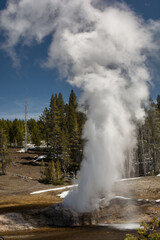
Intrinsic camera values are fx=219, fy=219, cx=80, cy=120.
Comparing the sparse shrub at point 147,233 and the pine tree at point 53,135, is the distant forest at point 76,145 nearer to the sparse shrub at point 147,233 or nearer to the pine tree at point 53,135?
the pine tree at point 53,135

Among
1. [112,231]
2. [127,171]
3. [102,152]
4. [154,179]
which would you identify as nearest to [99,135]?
[102,152]

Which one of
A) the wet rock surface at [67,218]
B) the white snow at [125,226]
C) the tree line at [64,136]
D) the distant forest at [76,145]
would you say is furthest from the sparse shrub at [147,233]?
the tree line at [64,136]

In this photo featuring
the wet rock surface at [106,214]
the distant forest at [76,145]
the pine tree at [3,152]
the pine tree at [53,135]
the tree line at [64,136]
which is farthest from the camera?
the pine tree at [53,135]

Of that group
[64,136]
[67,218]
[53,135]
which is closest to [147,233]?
[67,218]

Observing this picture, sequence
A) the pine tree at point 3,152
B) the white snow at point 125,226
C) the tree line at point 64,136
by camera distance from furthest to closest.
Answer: the tree line at point 64,136 < the pine tree at point 3,152 < the white snow at point 125,226

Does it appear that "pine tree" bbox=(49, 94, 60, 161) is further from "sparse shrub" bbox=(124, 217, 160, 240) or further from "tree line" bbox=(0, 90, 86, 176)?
"sparse shrub" bbox=(124, 217, 160, 240)

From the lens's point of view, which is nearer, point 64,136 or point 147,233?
point 147,233

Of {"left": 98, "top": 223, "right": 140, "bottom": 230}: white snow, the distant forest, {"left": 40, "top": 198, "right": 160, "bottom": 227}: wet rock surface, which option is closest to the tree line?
the distant forest

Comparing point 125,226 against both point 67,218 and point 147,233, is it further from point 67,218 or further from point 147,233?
point 147,233

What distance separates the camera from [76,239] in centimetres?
980

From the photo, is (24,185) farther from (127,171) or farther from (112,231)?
(112,231)

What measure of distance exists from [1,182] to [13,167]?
13840mm

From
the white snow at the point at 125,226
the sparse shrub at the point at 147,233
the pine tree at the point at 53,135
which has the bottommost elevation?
the white snow at the point at 125,226

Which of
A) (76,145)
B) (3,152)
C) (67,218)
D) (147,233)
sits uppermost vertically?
(76,145)
